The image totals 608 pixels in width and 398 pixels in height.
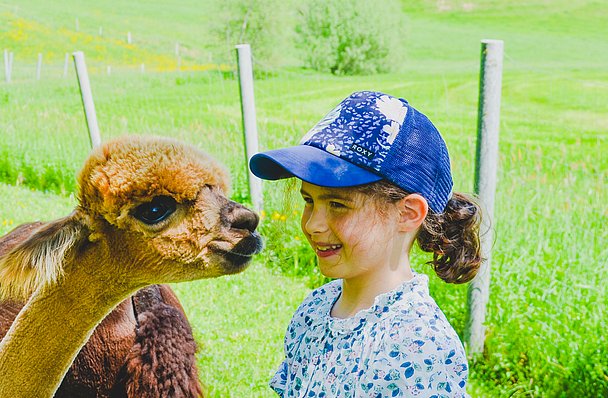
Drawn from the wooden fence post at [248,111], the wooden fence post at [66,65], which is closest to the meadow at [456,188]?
the wooden fence post at [248,111]

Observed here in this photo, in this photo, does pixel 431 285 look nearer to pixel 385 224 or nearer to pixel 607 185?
pixel 607 185

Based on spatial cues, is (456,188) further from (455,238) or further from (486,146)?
(455,238)

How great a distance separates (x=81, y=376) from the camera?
9.40 ft

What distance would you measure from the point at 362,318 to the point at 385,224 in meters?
0.25

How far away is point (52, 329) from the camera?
2387 mm

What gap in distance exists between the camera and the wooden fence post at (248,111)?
711 centimetres

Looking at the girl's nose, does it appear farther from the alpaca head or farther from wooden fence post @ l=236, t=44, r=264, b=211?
wooden fence post @ l=236, t=44, r=264, b=211

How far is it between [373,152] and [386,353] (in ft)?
1.68

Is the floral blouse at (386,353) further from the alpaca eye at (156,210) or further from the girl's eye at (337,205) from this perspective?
the alpaca eye at (156,210)

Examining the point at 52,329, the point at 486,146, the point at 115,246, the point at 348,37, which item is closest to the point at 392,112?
the point at 115,246

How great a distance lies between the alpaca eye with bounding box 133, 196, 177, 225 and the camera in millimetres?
2211

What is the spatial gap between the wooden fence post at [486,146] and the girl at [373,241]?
95.0 inches

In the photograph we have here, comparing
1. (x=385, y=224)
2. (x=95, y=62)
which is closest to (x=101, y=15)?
(x=95, y=62)

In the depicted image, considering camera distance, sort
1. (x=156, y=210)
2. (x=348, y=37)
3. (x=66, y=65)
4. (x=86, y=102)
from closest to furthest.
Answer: (x=156, y=210), (x=86, y=102), (x=348, y=37), (x=66, y=65)
